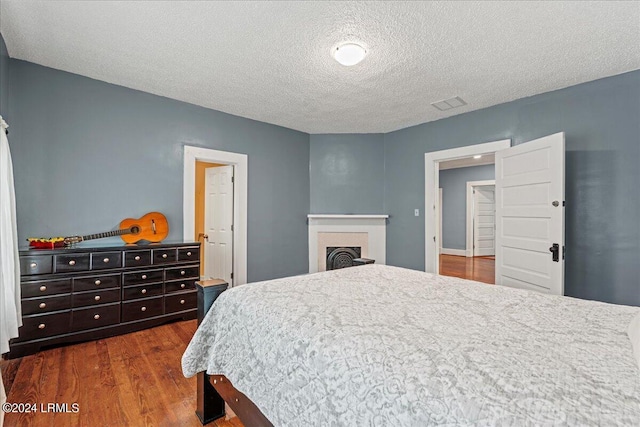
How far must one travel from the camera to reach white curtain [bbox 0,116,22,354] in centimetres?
193

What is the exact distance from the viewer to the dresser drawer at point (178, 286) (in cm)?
318

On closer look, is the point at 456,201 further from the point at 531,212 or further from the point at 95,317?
the point at 95,317

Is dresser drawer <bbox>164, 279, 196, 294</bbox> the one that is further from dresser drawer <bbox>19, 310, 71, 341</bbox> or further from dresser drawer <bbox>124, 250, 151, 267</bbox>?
dresser drawer <bbox>19, 310, 71, 341</bbox>

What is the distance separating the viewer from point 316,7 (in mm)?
1947

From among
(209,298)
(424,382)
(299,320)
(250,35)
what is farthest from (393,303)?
(250,35)

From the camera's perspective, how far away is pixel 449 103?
3.62 meters

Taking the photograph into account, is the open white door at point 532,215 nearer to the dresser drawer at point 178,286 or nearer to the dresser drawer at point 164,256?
the dresser drawer at point 178,286

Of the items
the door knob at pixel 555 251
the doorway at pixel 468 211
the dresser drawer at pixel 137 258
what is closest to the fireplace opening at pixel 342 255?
the door knob at pixel 555 251

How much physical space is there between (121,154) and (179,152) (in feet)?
1.95

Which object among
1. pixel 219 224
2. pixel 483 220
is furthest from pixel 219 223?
pixel 483 220

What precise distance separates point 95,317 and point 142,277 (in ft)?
1.61

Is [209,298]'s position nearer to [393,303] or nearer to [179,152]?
[393,303]

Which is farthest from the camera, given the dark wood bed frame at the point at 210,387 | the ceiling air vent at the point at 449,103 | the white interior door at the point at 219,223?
the white interior door at the point at 219,223

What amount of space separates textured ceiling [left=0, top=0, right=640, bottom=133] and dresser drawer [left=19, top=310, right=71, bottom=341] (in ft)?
7.35
